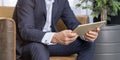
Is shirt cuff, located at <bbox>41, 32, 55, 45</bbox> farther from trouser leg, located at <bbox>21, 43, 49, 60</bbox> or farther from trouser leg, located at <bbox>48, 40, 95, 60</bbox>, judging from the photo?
trouser leg, located at <bbox>48, 40, 95, 60</bbox>

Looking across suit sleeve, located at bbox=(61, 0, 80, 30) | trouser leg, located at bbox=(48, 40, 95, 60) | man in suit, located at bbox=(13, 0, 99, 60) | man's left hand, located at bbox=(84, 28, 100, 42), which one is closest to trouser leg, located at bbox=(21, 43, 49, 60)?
man in suit, located at bbox=(13, 0, 99, 60)

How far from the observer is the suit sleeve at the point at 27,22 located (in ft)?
5.04

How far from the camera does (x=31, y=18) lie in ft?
5.33

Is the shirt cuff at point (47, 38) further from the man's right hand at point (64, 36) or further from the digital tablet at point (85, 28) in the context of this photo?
the digital tablet at point (85, 28)

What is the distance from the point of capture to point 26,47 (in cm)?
159

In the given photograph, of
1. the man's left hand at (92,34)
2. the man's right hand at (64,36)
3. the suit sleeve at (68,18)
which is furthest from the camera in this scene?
the suit sleeve at (68,18)

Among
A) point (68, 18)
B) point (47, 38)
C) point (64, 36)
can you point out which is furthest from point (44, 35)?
point (68, 18)

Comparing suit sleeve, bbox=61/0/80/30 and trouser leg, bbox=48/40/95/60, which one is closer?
trouser leg, bbox=48/40/95/60

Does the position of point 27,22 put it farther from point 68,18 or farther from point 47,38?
point 68,18

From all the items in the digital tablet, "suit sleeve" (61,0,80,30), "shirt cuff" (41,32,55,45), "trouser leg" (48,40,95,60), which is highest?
"suit sleeve" (61,0,80,30)

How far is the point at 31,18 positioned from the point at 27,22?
0.05 m

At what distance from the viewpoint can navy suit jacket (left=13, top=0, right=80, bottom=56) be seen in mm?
1549

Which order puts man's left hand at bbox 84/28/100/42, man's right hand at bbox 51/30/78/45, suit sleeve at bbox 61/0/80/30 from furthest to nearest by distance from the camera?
suit sleeve at bbox 61/0/80/30 → man's left hand at bbox 84/28/100/42 → man's right hand at bbox 51/30/78/45

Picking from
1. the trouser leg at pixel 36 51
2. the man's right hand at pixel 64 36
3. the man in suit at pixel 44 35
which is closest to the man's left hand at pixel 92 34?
the man in suit at pixel 44 35
